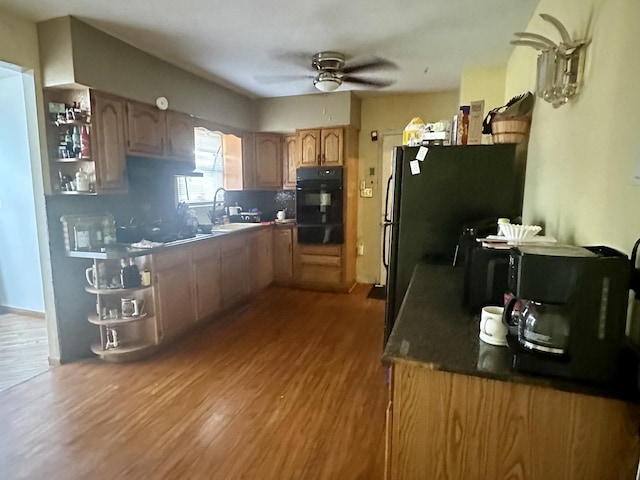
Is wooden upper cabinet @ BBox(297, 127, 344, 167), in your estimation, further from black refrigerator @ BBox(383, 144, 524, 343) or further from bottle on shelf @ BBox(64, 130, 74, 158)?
bottle on shelf @ BBox(64, 130, 74, 158)

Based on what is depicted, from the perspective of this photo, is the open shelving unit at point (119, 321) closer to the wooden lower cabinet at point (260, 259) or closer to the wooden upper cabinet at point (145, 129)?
the wooden upper cabinet at point (145, 129)

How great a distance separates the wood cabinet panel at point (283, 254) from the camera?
4.99 metres

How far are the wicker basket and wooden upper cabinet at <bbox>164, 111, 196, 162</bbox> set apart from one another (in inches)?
112

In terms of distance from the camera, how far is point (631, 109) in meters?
1.07

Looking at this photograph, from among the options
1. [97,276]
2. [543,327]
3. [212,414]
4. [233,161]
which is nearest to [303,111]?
[233,161]

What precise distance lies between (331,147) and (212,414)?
335cm

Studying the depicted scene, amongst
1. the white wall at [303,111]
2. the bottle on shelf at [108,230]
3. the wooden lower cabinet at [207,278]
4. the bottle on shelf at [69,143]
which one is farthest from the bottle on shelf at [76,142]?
the white wall at [303,111]

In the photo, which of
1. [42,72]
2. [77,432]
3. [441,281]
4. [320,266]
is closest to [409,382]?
[441,281]

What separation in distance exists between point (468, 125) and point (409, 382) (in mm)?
2304

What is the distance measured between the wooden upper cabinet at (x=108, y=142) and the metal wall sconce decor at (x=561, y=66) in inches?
111

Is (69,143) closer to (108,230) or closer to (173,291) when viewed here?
(108,230)

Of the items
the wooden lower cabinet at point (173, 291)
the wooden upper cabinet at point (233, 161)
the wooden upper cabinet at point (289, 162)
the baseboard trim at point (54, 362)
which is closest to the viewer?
the baseboard trim at point (54, 362)

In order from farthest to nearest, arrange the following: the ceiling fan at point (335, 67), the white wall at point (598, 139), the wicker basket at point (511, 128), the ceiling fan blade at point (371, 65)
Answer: the ceiling fan blade at point (371, 65)
the ceiling fan at point (335, 67)
the wicker basket at point (511, 128)
the white wall at point (598, 139)

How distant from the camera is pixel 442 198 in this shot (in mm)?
2396
